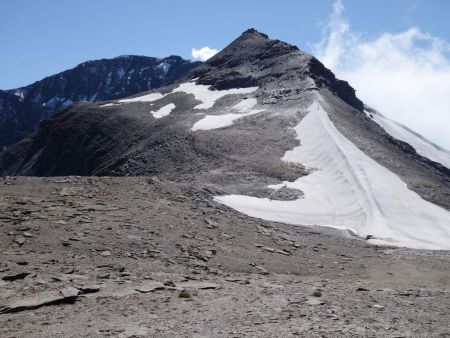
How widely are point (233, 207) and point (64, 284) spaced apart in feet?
55.1

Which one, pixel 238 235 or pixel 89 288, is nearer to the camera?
pixel 89 288

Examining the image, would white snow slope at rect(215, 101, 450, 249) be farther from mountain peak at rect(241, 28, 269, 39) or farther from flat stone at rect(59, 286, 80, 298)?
mountain peak at rect(241, 28, 269, 39)

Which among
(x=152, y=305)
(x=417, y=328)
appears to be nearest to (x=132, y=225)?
(x=152, y=305)

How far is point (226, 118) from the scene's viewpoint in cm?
6259

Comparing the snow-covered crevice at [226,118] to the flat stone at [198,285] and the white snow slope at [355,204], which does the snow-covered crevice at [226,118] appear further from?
the flat stone at [198,285]

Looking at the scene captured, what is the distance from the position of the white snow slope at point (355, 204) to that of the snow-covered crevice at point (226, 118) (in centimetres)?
1517

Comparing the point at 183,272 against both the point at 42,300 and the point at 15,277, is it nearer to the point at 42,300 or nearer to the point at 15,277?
the point at 15,277

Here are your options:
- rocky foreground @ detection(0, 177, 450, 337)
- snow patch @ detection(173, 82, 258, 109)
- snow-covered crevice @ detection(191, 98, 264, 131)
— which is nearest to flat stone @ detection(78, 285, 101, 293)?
rocky foreground @ detection(0, 177, 450, 337)

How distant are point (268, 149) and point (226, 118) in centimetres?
1567

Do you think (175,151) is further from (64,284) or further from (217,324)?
(217,324)

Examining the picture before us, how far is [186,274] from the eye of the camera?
1603 centimetres

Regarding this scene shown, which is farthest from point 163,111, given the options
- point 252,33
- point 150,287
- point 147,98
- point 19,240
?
point 150,287

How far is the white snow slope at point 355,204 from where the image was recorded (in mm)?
30172

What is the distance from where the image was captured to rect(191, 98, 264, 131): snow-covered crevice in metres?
59.0
